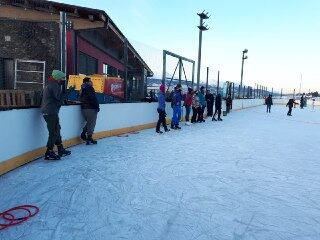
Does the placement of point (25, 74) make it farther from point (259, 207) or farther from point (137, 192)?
point (259, 207)

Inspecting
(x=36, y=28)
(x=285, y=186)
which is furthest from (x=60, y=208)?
(x=36, y=28)

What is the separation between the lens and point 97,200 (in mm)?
4195

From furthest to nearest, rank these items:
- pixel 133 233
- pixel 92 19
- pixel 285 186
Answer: pixel 92 19, pixel 285 186, pixel 133 233

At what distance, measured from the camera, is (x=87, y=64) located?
16.0 m

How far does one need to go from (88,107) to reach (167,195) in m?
→ 4.22

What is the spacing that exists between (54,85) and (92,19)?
7746mm

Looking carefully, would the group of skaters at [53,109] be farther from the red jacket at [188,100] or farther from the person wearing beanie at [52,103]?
the red jacket at [188,100]

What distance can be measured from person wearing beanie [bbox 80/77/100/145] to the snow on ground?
1.70 feet

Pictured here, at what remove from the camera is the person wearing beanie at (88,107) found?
8008 mm

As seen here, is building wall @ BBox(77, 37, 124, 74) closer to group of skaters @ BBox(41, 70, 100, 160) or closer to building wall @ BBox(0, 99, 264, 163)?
building wall @ BBox(0, 99, 264, 163)

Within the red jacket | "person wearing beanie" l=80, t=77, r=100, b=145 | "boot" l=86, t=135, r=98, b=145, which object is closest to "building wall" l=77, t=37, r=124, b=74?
the red jacket

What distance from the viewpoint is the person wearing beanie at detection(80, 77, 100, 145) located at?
26.3 ft

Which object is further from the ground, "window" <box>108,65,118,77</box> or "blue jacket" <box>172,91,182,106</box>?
"window" <box>108,65,118,77</box>

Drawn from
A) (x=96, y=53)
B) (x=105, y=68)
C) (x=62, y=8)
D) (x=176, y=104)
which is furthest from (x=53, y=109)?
(x=105, y=68)
